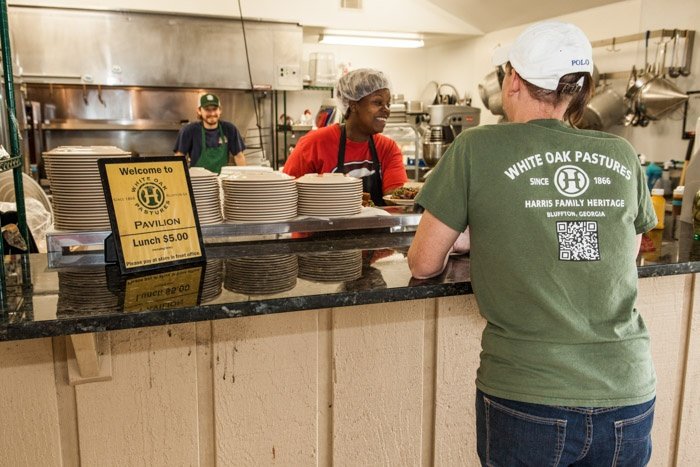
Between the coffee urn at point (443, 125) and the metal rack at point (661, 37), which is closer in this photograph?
the metal rack at point (661, 37)

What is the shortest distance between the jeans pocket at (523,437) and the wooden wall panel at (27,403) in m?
1.03

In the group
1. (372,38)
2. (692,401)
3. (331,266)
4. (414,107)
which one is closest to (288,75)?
(372,38)

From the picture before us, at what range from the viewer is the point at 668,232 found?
2289 millimetres

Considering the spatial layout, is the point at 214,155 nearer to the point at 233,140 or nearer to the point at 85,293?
the point at 233,140

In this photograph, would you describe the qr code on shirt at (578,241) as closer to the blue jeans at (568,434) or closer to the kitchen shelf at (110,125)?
the blue jeans at (568,434)

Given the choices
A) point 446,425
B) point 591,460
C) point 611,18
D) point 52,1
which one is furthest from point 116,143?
point 591,460

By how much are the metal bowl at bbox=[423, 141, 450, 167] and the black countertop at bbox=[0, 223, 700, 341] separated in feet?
15.1

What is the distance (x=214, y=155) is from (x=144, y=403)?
14.5ft

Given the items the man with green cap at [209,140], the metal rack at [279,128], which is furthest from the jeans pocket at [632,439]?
the metal rack at [279,128]

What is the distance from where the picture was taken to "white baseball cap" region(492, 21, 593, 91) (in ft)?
4.16

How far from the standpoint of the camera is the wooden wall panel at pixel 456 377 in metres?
1.74

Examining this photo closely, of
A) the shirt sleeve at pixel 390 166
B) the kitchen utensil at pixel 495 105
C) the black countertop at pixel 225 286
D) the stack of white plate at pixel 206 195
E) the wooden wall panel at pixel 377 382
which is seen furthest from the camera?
the kitchen utensil at pixel 495 105

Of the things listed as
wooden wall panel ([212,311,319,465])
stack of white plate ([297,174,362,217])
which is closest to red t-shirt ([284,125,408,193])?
stack of white plate ([297,174,362,217])

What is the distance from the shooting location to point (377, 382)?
171 centimetres
